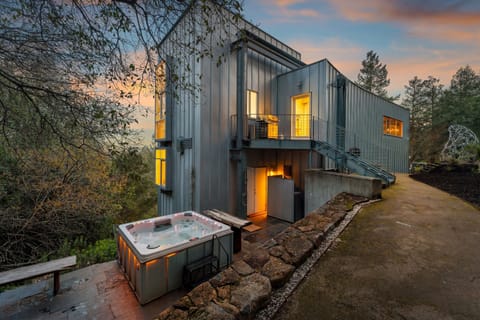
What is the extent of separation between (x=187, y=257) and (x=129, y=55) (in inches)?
155

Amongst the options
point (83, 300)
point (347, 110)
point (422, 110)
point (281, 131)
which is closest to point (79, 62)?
point (83, 300)

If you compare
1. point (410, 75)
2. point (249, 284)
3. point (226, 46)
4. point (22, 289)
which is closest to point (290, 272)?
point (249, 284)

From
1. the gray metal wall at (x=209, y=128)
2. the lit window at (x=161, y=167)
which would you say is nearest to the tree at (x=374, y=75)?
the gray metal wall at (x=209, y=128)

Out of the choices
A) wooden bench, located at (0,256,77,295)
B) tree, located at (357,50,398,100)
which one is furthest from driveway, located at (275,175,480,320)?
tree, located at (357,50,398,100)

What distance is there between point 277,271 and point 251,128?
603cm

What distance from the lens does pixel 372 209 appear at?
12.4ft

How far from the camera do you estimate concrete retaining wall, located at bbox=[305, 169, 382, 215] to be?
4.46m

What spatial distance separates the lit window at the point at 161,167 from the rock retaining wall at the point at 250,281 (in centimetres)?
710

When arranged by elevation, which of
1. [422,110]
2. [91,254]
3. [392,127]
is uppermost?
[422,110]

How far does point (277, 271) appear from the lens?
6.13ft

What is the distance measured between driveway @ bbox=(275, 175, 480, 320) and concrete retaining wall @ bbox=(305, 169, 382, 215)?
120cm

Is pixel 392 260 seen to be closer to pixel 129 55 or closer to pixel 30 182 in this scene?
pixel 129 55

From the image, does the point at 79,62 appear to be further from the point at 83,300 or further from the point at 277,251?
the point at 83,300

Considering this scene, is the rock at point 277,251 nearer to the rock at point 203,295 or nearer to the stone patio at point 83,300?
the rock at point 203,295
